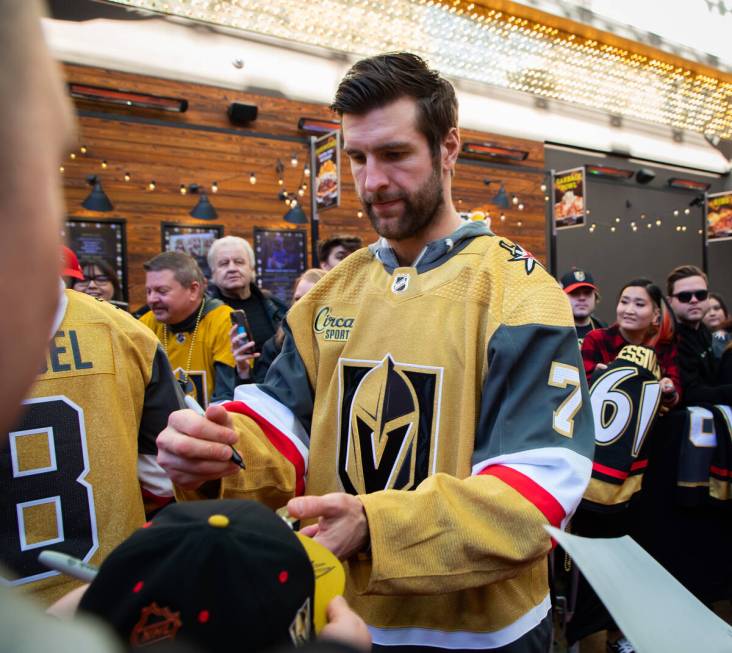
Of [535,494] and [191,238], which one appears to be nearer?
[535,494]

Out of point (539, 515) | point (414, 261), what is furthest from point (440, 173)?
point (539, 515)

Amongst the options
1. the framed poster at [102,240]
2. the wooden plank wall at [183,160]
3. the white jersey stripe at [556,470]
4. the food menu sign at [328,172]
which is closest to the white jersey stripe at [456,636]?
the white jersey stripe at [556,470]

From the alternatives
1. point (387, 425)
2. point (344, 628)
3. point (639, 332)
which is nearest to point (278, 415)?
point (387, 425)

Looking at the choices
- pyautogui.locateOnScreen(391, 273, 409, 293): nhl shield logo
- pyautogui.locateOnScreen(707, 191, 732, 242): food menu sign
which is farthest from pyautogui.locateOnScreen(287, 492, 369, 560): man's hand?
pyautogui.locateOnScreen(707, 191, 732, 242): food menu sign

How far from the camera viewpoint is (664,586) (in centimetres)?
45

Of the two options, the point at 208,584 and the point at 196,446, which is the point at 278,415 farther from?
the point at 208,584

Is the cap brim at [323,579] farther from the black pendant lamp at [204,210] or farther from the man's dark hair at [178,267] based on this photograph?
the black pendant lamp at [204,210]

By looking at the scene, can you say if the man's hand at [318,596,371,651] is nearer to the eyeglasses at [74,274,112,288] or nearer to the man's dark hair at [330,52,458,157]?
the man's dark hair at [330,52,458,157]

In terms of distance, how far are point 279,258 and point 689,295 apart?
6.07 metres

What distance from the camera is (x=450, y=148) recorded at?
54.1 inches

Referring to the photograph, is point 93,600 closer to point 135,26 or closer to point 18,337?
point 18,337

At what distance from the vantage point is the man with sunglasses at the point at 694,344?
10.1 feet

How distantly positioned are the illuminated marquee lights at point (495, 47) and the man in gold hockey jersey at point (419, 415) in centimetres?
717

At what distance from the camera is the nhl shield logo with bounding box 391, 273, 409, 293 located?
1.29 metres
